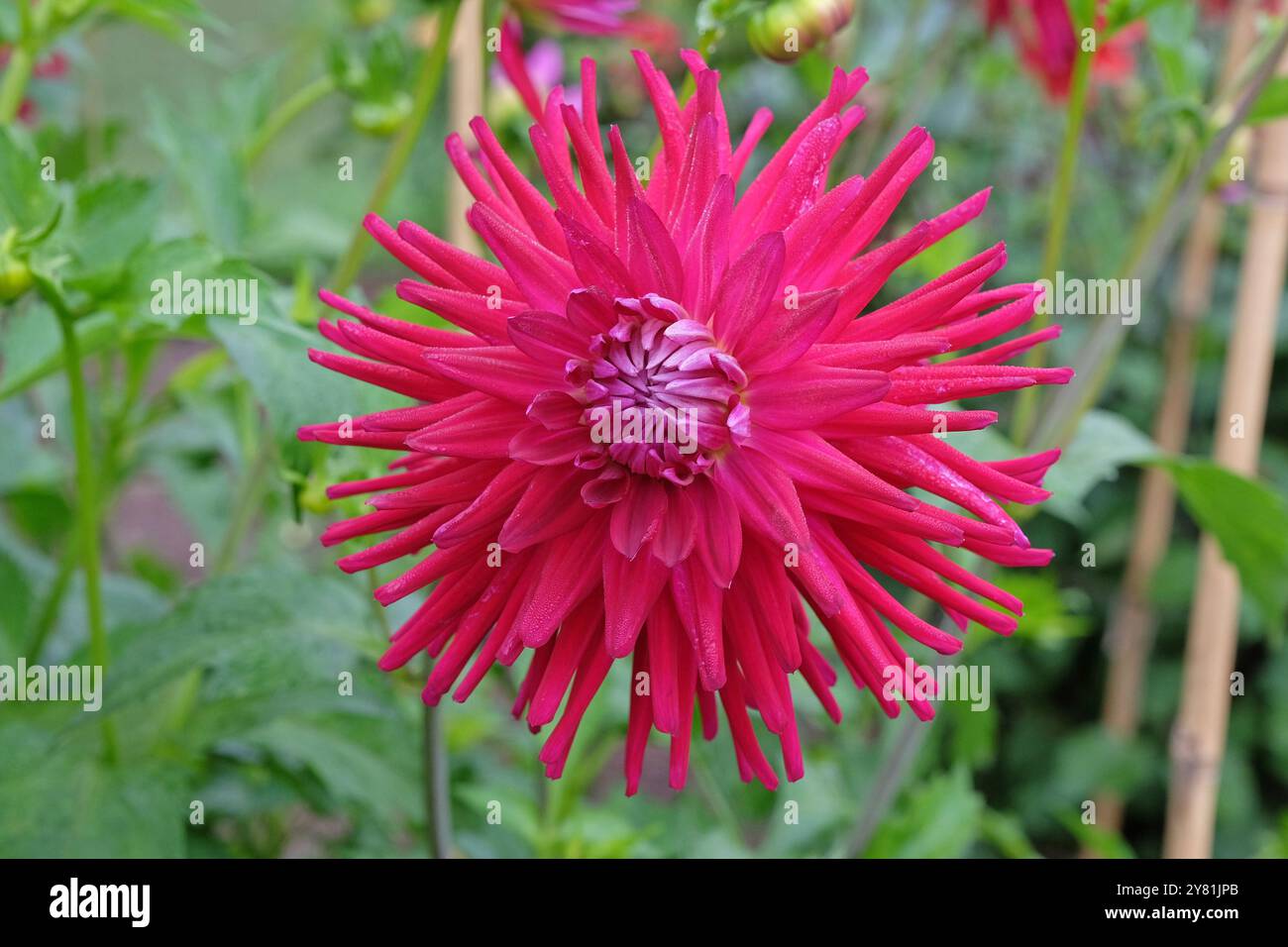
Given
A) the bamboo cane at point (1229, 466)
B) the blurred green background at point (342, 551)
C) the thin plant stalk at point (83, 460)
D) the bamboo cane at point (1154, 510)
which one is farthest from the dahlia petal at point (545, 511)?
the bamboo cane at point (1154, 510)

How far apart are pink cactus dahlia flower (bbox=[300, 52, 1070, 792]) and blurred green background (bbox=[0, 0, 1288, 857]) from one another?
0.37 feet

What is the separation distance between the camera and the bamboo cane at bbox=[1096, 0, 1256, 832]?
1171 millimetres

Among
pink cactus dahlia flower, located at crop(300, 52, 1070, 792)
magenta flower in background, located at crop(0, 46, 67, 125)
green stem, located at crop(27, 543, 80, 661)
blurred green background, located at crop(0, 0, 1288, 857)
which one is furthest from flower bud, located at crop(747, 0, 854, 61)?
magenta flower in background, located at crop(0, 46, 67, 125)

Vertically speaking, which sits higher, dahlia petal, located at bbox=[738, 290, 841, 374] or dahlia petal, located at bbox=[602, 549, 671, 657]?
dahlia petal, located at bbox=[738, 290, 841, 374]

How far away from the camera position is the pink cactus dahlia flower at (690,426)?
382mm

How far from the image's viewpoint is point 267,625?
589 millimetres

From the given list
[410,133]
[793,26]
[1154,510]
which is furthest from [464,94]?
[1154,510]

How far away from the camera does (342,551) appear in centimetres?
62

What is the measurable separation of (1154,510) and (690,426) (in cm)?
96

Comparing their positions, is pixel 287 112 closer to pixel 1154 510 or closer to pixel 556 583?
pixel 556 583

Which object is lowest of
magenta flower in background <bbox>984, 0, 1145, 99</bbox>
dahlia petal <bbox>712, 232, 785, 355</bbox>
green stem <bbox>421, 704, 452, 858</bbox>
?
Result: green stem <bbox>421, 704, 452, 858</bbox>

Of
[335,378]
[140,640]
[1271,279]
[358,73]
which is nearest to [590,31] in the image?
[358,73]

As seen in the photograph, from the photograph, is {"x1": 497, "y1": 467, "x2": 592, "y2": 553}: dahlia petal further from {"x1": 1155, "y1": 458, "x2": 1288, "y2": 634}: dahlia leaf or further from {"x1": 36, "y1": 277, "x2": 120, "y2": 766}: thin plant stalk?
{"x1": 1155, "y1": 458, "x2": 1288, "y2": 634}: dahlia leaf

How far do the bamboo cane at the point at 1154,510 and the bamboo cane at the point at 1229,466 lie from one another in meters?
0.13
